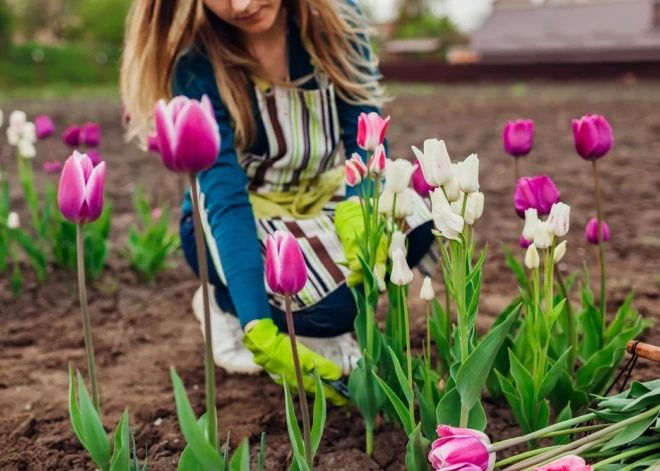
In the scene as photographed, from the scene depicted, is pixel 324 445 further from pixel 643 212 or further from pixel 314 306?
pixel 643 212

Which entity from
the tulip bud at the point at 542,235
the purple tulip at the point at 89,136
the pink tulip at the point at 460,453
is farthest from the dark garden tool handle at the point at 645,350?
the purple tulip at the point at 89,136

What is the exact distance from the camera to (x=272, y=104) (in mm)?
1888

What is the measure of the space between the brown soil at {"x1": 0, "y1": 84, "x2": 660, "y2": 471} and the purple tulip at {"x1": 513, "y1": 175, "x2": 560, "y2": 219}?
1.46ft

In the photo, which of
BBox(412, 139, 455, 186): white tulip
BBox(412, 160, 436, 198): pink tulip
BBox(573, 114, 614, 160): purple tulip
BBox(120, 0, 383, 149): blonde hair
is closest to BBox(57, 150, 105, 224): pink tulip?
BBox(412, 139, 455, 186): white tulip

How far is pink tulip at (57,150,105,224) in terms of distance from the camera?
3.21ft

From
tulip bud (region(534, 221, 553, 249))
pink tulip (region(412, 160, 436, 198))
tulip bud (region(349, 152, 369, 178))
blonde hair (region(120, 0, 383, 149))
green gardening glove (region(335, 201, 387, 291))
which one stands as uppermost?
blonde hair (region(120, 0, 383, 149))

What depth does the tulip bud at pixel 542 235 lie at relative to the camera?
3.77 ft

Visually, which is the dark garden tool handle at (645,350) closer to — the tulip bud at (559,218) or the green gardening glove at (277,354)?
the tulip bud at (559,218)

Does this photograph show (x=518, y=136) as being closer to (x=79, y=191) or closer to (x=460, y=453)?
(x=460, y=453)

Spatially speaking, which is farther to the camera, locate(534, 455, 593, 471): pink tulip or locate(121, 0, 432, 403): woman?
locate(121, 0, 432, 403): woman

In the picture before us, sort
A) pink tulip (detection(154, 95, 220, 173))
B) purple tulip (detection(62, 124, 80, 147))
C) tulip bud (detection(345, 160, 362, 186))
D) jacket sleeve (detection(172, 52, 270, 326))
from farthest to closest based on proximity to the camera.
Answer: purple tulip (detection(62, 124, 80, 147)) < jacket sleeve (detection(172, 52, 270, 326)) < tulip bud (detection(345, 160, 362, 186)) < pink tulip (detection(154, 95, 220, 173))

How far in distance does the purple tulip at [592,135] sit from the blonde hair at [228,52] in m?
0.61

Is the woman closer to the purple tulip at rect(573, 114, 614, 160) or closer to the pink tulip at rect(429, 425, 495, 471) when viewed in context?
the purple tulip at rect(573, 114, 614, 160)

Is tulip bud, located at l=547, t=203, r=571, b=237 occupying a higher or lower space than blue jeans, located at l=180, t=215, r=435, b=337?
higher
